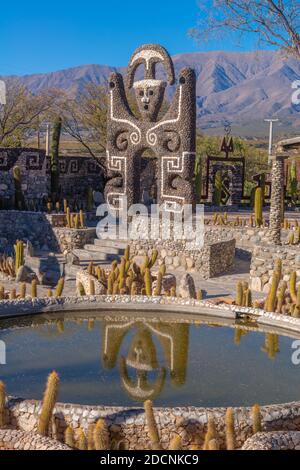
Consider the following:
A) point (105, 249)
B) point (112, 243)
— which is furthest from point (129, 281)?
point (112, 243)

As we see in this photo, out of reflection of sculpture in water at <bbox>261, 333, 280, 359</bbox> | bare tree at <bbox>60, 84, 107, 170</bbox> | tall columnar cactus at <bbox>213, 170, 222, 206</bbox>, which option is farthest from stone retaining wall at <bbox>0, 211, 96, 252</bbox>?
bare tree at <bbox>60, 84, 107, 170</bbox>

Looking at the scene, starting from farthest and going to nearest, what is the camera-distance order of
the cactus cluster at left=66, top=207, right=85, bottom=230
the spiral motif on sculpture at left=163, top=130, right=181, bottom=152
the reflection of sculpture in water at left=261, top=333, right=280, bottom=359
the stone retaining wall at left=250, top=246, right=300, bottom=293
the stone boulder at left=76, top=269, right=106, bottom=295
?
1. the cactus cluster at left=66, top=207, right=85, bottom=230
2. the spiral motif on sculpture at left=163, top=130, right=181, bottom=152
3. the stone retaining wall at left=250, top=246, right=300, bottom=293
4. the stone boulder at left=76, top=269, right=106, bottom=295
5. the reflection of sculpture in water at left=261, top=333, right=280, bottom=359

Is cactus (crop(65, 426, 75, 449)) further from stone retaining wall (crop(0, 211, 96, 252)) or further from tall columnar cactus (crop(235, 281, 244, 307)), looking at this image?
stone retaining wall (crop(0, 211, 96, 252))

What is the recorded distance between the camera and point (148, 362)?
935 centimetres

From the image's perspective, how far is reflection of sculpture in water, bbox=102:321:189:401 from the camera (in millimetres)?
8352

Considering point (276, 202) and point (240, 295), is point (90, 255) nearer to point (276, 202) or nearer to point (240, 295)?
Result: point (276, 202)

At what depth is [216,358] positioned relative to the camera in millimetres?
9625

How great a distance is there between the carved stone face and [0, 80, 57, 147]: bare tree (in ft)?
58.6

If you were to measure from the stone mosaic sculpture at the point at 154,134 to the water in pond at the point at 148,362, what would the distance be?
920 cm

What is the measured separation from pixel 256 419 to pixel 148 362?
2.99 m

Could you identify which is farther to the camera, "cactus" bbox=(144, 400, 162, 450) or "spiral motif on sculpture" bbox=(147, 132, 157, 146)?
"spiral motif on sculpture" bbox=(147, 132, 157, 146)

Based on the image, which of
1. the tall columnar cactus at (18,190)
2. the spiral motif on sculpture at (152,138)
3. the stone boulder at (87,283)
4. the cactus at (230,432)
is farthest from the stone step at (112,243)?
the cactus at (230,432)
